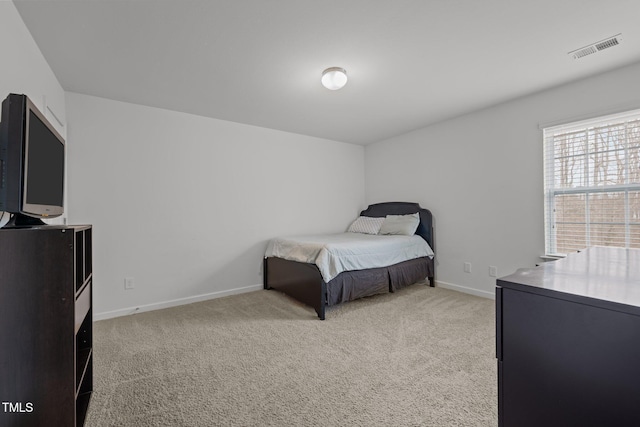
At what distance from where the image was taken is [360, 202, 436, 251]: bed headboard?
12.7 ft

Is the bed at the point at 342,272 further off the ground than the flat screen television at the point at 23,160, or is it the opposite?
the flat screen television at the point at 23,160

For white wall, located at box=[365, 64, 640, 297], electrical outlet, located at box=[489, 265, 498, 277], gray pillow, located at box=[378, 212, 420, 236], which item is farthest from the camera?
gray pillow, located at box=[378, 212, 420, 236]

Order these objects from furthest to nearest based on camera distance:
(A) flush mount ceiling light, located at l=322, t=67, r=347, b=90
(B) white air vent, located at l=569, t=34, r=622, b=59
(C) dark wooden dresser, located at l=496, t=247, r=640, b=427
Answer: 1. (A) flush mount ceiling light, located at l=322, t=67, r=347, b=90
2. (B) white air vent, located at l=569, t=34, r=622, b=59
3. (C) dark wooden dresser, located at l=496, t=247, r=640, b=427

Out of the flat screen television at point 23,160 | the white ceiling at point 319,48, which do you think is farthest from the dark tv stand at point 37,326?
the white ceiling at point 319,48

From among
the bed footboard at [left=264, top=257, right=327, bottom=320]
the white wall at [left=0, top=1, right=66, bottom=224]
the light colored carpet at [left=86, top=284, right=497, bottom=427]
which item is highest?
the white wall at [left=0, top=1, right=66, bottom=224]

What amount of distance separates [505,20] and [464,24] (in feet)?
0.81

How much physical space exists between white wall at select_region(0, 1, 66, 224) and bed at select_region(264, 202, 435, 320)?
7.30ft

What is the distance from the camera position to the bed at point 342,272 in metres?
2.79

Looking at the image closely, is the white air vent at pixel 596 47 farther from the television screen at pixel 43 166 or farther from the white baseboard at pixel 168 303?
the white baseboard at pixel 168 303

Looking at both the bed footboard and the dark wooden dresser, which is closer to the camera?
the dark wooden dresser

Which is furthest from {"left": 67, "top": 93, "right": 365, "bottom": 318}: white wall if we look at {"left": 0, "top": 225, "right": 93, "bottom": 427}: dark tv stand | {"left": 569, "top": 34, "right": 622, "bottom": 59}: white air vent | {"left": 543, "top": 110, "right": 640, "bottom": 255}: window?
{"left": 569, "top": 34, "right": 622, "bottom": 59}: white air vent

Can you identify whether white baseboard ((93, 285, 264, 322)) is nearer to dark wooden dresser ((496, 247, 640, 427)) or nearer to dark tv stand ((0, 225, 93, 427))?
dark tv stand ((0, 225, 93, 427))

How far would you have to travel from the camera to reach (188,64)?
2.24 meters

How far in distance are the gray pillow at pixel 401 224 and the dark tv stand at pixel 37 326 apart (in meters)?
3.44
